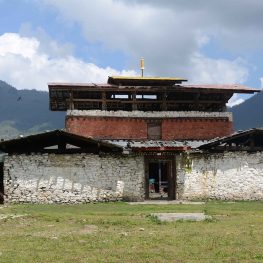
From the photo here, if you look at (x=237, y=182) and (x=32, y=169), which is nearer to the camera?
(x=32, y=169)

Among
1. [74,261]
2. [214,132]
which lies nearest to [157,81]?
[214,132]

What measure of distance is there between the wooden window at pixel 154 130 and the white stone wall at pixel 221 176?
21.2 feet

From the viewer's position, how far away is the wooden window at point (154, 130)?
35.3 meters

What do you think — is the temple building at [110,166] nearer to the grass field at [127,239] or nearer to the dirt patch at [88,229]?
the grass field at [127,239]

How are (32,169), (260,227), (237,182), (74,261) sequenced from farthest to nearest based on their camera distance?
(237,182) → (32,169) → (260,227) → (74,261)

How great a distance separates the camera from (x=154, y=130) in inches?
1394

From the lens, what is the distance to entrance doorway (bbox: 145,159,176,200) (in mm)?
29375

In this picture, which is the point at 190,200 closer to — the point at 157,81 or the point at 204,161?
the point at 204,161

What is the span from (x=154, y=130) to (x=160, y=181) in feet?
12.2

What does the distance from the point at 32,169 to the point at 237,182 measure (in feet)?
40.0

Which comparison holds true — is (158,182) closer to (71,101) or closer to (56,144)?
(71,101)

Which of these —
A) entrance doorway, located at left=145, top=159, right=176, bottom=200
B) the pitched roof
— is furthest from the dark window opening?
the pitched roof

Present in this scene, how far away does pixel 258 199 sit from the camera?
96.1 ft

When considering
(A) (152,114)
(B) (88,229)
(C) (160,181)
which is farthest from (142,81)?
(B) (88,229)
